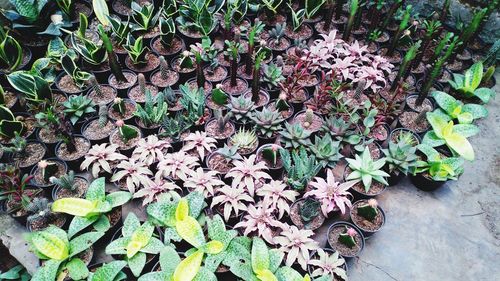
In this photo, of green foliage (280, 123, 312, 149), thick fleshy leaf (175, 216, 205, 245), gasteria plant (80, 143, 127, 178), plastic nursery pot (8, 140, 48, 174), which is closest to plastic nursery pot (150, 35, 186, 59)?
gasteria plant (80, 143, 127, 178)

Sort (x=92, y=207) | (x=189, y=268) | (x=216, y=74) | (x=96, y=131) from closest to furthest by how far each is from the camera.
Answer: (x=189, y=268), (x=92, y=207), (x=96, y=131), (x=216, y=74)

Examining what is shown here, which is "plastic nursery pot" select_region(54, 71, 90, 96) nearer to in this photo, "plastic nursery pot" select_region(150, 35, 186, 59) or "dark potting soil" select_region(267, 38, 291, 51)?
"plastic nursery pot" select_region(150, 35, 186, 59)

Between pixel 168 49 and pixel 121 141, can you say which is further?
pixel 168 49

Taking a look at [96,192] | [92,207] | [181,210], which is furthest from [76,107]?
[181,210]

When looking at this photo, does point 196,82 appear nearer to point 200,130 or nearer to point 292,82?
point 200,130

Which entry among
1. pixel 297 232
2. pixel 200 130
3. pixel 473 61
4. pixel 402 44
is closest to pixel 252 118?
pixel 200 130

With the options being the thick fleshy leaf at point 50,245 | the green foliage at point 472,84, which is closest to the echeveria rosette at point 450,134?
the green foliage at point 472,84

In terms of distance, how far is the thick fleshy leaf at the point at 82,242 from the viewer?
8.02 ft

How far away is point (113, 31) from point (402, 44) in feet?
8.51

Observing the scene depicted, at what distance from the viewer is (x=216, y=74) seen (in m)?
3.59

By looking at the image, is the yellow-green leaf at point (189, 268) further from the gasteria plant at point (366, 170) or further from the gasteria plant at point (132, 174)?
the gasteria plant at point (366, 170)

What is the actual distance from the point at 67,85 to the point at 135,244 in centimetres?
166

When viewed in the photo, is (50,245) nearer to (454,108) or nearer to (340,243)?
(340,243)

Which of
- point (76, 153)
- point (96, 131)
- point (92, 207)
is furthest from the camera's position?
point (96, 131)
